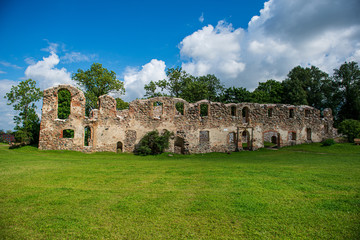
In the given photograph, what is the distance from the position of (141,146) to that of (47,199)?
49.3ft

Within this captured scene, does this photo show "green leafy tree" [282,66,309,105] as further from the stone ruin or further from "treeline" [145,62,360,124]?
the stone ruin

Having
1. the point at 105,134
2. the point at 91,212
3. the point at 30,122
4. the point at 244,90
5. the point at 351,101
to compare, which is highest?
the point at 244,90

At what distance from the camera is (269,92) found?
4653 centimetres

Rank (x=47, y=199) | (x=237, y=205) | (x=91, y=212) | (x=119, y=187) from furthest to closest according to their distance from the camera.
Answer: (x=119, y=187), (x=47, y=199), (x=237, y=205), (x=91, y=212)

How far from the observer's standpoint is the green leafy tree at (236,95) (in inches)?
1668

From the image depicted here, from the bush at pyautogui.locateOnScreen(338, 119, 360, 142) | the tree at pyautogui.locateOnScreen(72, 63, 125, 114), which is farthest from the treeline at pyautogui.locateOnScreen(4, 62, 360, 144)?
the bush at pyautogui.locateOnScreen(338, 119, 360, 142)

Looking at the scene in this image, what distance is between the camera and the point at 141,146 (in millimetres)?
20953

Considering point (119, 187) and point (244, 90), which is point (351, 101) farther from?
point (119, 187)

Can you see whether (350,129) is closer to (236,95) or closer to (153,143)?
(236,95)

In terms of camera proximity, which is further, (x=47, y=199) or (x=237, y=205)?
(x=47, y=199)

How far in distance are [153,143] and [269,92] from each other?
35319mm

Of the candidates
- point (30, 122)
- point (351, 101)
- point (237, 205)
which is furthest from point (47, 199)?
point (351, 101)

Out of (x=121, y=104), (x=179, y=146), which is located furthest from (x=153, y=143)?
(x=121, y=104)

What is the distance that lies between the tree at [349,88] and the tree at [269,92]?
1161 cm
